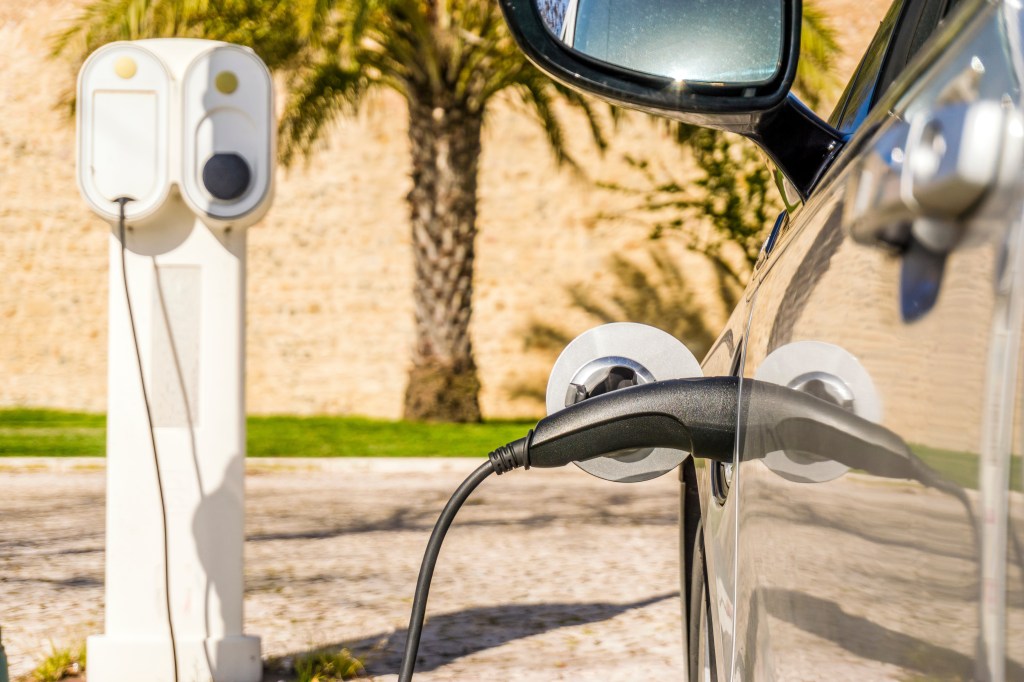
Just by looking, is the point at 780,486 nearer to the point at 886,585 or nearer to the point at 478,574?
the point at 886,585

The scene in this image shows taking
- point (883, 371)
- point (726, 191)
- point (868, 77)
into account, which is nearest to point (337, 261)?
point (726, 191)

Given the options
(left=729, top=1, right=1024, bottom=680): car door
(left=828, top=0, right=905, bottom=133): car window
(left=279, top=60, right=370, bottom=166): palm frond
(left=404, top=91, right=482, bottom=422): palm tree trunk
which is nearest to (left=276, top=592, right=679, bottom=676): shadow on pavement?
(left=828, top=0, right=905, bottom=133): car window

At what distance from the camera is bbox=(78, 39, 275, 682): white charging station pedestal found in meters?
2.67

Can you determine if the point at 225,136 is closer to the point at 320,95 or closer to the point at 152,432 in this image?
the point at 152,432

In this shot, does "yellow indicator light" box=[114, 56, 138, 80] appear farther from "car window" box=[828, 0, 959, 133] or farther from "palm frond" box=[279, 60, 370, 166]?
"palm frond" box=[279, 60, 370, 166]

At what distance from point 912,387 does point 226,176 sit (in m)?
2.30

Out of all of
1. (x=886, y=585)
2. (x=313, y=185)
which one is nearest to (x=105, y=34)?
(x=313, y=185)

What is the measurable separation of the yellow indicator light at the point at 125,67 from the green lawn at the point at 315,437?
21.2 ft

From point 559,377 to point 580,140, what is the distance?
13.2 metres

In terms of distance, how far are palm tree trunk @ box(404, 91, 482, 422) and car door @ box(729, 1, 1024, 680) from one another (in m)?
10.0

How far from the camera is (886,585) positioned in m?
0.63

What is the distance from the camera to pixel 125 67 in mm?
2678

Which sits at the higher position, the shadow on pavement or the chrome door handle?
Result: the chrome door handle

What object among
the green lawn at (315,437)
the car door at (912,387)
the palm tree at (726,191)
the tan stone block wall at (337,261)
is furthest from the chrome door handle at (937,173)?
the tan stone block wall at (337,261)
